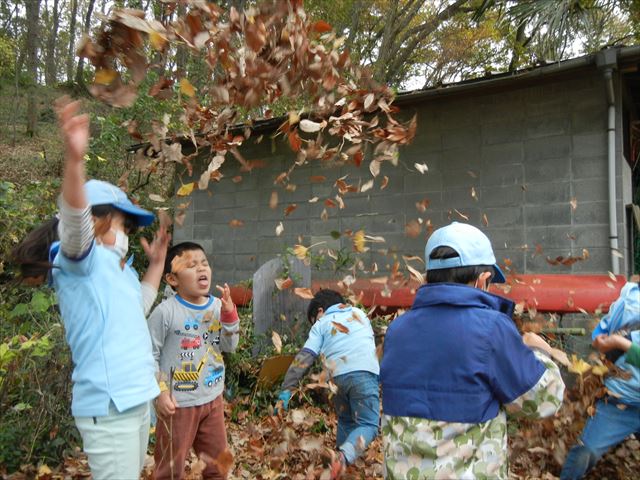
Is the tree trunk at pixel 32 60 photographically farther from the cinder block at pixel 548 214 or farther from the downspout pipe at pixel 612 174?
the downspout pipe at pixel 612 174

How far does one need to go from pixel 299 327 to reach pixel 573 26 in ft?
18.8

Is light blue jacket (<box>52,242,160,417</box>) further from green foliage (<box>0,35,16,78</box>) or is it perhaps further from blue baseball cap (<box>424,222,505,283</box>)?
green foliage (<box>0,35,16,78</box>)

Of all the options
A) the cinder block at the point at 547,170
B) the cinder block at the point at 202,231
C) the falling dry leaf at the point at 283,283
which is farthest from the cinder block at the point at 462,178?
the cinder block at the point at 202,231

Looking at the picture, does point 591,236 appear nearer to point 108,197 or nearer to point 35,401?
point 108,197

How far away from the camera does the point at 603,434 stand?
315 cm

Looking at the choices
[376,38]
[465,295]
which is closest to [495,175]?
[465,295]

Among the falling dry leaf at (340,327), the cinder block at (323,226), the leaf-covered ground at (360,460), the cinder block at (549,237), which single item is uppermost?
the cinder block at (323,226)

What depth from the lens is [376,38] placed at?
18281 millimetres

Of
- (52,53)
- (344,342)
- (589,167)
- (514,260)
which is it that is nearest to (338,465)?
(344,342)

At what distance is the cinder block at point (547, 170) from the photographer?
5.39 meters

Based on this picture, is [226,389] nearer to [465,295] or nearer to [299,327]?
[299,327]

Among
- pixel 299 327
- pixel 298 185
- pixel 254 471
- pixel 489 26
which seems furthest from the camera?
pixel 489 26

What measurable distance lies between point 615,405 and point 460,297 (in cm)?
183

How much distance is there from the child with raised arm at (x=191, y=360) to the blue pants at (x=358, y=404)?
90 centimetres
